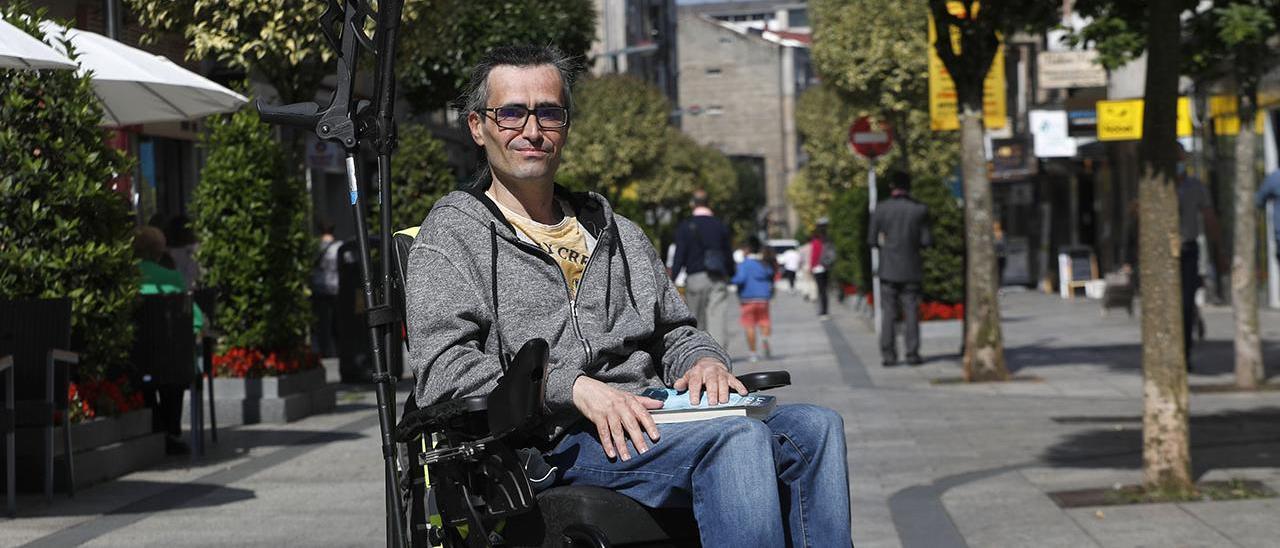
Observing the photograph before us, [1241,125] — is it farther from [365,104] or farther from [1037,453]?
[365,104]

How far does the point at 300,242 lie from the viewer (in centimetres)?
1452

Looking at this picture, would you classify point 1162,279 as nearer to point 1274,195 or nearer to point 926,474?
point 926,474

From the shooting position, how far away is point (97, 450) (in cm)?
1027

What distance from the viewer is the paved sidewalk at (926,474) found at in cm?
807

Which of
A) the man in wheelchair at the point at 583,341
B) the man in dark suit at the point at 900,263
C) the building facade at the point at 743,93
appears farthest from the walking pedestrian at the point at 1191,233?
the building facade at the point at 743,93

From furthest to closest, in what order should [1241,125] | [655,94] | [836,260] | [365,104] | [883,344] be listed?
[655,94] → [836,260] → [883,344] → [1241,125] → [365,104]

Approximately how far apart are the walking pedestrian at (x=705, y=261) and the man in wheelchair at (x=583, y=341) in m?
14.5

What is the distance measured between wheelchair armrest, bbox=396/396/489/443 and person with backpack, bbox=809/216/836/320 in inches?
1221

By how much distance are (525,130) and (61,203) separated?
5813mm

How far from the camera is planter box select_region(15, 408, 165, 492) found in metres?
9.69

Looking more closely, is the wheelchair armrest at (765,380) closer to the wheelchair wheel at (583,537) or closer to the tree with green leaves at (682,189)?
the wheelchair wheel at (583,537)

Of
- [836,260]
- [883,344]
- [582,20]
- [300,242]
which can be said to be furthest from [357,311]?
[836,260]

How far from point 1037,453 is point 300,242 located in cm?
606

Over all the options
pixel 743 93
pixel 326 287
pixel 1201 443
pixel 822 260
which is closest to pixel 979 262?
pixel 1201 443
